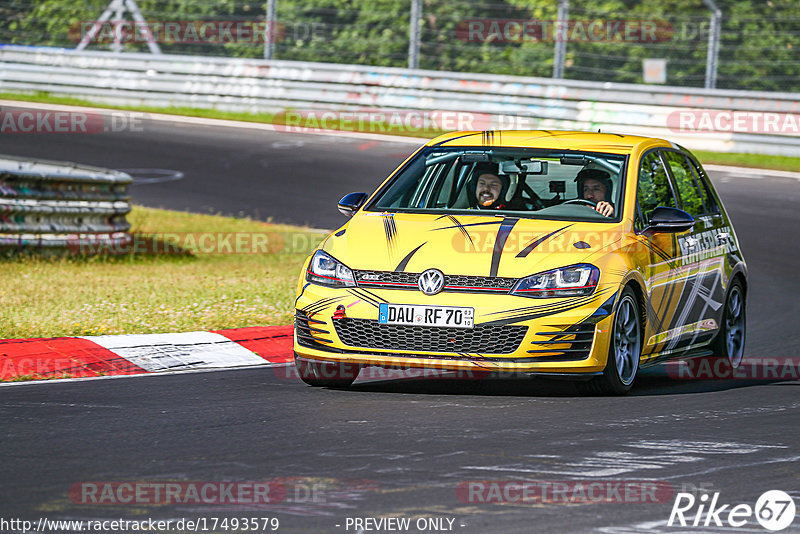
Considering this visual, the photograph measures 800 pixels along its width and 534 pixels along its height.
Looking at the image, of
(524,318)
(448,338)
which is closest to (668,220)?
(524,318)

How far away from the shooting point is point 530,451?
22.5ft

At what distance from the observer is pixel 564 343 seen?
817 centimetres

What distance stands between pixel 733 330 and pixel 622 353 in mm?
2090

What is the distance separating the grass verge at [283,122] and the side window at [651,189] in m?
13.9

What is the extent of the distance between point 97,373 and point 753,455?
424cm

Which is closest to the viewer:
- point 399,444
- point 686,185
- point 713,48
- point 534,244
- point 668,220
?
point 399,444

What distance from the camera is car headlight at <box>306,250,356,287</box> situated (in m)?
8.40

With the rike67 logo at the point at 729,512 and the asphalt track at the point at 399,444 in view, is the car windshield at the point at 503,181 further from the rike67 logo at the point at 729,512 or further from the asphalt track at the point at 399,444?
the rike67 logo at the point at 729,512

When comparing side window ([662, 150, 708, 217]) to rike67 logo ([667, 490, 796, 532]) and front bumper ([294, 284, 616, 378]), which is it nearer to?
Answer: front bumper ([294, 284, 616, 378])

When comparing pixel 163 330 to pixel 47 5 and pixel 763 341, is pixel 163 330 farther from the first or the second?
pixel 47 5

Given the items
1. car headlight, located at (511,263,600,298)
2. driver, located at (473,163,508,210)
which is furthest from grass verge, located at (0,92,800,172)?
car headlight, located at (511,263,600,298)

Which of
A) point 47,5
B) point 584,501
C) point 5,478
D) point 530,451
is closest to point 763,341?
point 530,451

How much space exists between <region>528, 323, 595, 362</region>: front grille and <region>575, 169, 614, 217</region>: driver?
1.22 m

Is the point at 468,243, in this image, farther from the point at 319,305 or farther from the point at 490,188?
the point at 490,188
